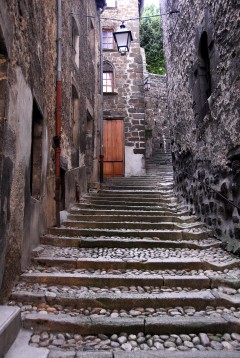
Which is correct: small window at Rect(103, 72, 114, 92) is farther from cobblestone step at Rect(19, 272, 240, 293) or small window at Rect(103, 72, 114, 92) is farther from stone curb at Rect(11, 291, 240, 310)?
stone curb at Rect(11, 291, 240, 310)

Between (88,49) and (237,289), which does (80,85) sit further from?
(237,289)

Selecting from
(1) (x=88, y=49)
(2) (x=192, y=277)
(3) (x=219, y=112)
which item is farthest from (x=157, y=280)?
(1) (x=88, y=49)

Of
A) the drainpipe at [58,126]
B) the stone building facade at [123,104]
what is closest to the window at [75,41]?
the drainpipe at [58,126]

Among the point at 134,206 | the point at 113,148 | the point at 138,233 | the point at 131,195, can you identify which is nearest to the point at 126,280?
the point at 138,233

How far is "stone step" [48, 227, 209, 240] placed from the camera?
4.42 meters

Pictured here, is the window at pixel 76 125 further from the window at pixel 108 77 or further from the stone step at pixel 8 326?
the window at pixel 108 77

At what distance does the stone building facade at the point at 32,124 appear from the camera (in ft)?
8.11

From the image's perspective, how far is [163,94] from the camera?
17.1 metres

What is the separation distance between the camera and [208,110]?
14.8 ft

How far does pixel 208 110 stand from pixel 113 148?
8.03 metres

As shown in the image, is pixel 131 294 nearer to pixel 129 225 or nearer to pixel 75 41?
pixel 129 225

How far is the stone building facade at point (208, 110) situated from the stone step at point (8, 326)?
2.44 meters

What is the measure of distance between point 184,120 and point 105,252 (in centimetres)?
332

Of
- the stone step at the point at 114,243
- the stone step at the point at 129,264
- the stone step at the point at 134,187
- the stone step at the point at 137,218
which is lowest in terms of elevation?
the stone step at the point at 129,264
